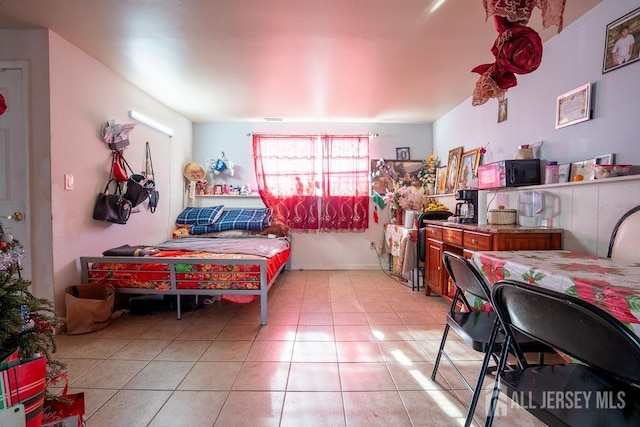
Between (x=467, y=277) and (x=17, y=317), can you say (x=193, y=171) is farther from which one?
(x=467, y=277)

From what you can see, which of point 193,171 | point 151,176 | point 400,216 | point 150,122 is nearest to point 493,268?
point 400,216

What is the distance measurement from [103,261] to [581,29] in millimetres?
4330

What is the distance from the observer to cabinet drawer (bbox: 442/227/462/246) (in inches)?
105

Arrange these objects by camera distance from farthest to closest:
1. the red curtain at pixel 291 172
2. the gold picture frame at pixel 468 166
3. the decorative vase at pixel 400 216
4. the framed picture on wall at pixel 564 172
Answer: the red curtain at pixel 291 172
the decorative vase at pixel 400 216
the gold picture frame at pixel 468 166
the framed picture on wall at pixel 564 172

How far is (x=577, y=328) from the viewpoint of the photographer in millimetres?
790

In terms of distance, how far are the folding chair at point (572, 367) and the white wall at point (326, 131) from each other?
3.68m

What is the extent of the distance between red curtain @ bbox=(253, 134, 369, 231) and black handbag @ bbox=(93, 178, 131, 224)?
6.82 feet

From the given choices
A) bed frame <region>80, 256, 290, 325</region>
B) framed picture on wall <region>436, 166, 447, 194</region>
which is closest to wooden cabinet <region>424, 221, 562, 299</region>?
framed picture on wall <region>436, 166, 447, 194</region>

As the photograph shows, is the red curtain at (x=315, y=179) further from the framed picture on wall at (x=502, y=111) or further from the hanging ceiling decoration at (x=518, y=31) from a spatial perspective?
the hanging ceiling decoration at (x=518, y=31)

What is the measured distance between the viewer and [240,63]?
276 cm

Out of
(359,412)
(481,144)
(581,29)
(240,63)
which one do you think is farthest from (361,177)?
(359,412)

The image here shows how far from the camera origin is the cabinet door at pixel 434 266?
3.05m

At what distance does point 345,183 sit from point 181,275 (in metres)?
2.92

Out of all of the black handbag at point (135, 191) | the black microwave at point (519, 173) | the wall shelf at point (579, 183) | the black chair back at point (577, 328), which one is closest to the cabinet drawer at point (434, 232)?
the wall shelf at point (579, 183)
